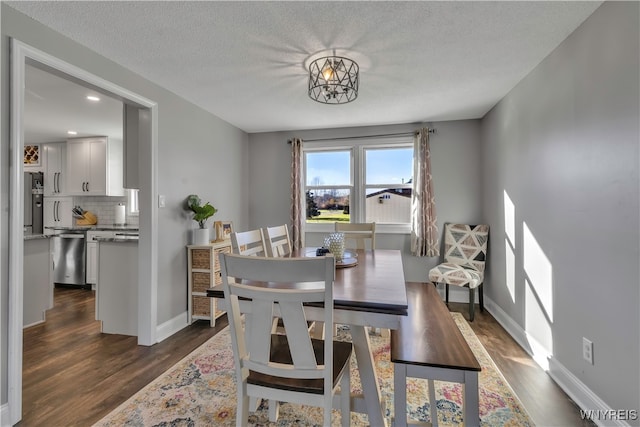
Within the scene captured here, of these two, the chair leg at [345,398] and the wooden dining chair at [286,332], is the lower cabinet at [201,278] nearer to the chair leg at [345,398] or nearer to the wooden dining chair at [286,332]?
the wooden dining chair at [286,332]

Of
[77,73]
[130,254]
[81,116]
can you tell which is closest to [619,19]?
[77,73]

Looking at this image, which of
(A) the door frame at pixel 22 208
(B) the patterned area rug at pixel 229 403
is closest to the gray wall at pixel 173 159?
(A) the door frame at pixel 22 208

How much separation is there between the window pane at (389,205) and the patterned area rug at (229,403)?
2.06 m

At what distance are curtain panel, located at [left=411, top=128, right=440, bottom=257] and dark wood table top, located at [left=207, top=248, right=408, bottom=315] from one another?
1.76 meters

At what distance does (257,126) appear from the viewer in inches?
157

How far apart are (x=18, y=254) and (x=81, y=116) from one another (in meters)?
2.71

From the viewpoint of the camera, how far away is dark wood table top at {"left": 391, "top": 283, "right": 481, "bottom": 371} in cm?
119

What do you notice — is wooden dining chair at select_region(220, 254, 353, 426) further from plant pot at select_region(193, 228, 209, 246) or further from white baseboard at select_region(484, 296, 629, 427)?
plant pot at select_region(193, 228, 209, 246)

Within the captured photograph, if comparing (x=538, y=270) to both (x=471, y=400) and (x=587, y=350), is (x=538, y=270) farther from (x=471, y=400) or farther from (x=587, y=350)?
(x=471, y=400)

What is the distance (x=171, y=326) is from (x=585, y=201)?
3368mm

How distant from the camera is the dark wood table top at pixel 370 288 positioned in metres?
1.15

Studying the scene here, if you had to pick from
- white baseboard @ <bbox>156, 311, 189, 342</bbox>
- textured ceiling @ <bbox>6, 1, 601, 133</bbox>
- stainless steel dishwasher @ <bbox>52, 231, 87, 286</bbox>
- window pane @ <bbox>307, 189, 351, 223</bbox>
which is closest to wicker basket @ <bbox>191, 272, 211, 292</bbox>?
white baseboard @ <bbox>156, 311, 189, 342</bbox>

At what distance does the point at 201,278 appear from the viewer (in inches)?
116

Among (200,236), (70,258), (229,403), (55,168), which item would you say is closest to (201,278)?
(200,236)
